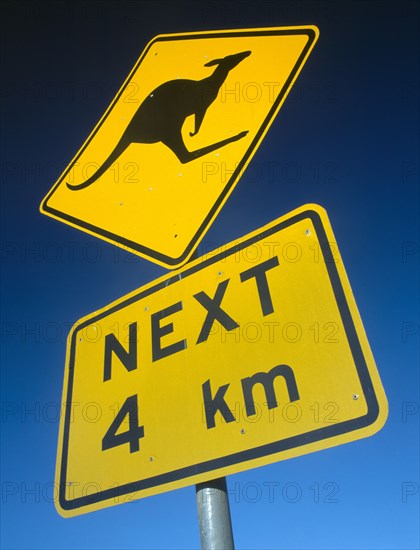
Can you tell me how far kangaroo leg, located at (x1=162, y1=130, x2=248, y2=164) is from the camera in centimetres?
128

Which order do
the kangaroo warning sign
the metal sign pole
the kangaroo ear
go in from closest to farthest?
1. the metal sign pole
2. the kangaroo warning sign
3. the kangaroo ear

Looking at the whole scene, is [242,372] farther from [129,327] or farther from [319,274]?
[129,327]

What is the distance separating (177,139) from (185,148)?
0.04 metres

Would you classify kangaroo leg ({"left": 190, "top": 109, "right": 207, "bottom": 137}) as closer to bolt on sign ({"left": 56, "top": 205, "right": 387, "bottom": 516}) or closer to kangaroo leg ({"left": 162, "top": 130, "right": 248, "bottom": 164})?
kangaroo leg ({"left": 162, "top": 130, "right": 248, "bottom": 164})

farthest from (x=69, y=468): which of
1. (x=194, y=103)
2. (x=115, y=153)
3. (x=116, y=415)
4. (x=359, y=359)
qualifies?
(x=194, y=103)

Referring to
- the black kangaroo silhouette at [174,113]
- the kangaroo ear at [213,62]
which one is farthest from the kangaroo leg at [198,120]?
the kangaroo ear at [213,62]

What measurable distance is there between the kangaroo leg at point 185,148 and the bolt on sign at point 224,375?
12.1 inches

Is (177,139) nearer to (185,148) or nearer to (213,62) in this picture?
(185,148)

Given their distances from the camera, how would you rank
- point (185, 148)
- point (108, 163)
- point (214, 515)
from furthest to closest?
1. point (108, 163)
2. point (185, 148)
3. point (214, 515)

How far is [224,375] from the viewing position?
3.33ft

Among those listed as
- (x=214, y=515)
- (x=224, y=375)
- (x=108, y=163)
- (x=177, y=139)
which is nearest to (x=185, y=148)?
(x=177, y=139)

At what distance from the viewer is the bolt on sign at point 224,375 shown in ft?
2.92

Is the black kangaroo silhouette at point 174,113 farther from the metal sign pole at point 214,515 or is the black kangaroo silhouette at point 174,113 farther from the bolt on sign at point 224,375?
the metal sign pole at point 214,515

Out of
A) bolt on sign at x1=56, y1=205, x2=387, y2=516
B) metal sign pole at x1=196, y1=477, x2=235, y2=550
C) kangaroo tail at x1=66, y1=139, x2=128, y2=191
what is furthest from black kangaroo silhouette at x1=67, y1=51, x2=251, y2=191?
metal sign pole at x1=196, y1=477, x2=235, y2=550
